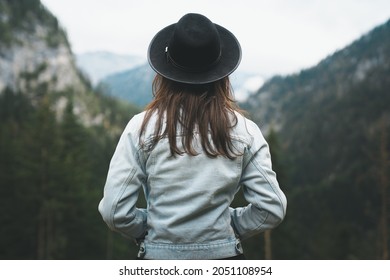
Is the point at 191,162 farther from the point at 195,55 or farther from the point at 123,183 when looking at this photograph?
the point at 195,55

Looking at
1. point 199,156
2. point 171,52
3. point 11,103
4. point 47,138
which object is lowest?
point 199,156

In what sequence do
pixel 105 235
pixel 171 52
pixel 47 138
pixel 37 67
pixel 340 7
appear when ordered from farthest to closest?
pixel 37 67
pixel 340 7
pixel 105 235
pixel 47 138
pixel 171 52

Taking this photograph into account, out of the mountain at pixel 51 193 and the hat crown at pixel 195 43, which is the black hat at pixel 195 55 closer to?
the hat crown at pixel 195 43

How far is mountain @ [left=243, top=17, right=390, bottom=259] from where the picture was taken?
63.9 feet

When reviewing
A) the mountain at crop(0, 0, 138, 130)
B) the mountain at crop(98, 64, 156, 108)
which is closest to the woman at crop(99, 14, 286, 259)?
the mountain at crop(0, 0, 138, 130)

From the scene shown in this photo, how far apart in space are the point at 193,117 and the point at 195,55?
0.86 feet

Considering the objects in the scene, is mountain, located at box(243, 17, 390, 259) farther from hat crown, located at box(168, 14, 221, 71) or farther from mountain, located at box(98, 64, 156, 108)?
mountain, located at box(98, 64, 156, 108)

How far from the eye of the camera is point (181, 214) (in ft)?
5.99

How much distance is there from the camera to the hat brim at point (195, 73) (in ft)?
6.20

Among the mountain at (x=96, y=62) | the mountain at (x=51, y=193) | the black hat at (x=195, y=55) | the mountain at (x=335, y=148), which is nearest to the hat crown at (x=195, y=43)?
the black hat at (x=195, y=55)
